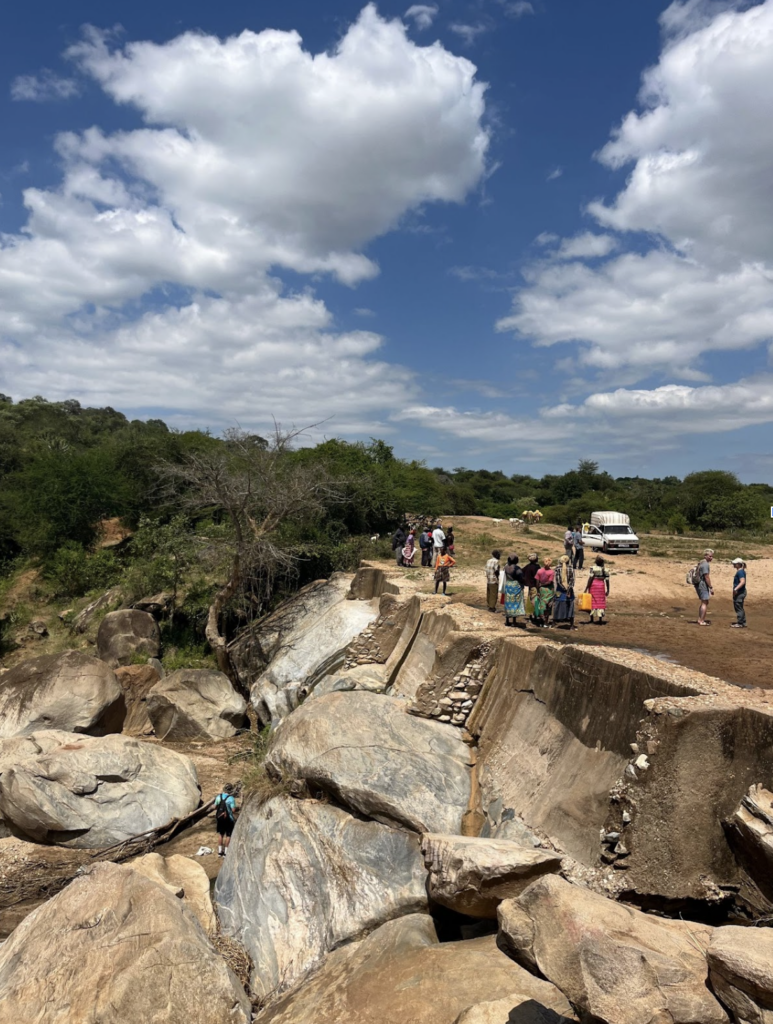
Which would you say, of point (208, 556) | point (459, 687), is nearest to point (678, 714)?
point (459, 687)

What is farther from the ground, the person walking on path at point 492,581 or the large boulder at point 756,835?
the person walking on path at point 492,581

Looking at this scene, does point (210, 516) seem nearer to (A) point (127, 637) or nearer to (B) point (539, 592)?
(A) point (127, 637)

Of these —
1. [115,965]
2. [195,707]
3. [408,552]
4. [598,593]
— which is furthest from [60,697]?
[598,593]

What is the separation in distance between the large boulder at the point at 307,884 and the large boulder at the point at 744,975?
3.68 meters

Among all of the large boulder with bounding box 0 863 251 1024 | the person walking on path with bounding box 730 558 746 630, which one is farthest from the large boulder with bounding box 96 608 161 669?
the person walking on path with bounding box 730 558 746 630

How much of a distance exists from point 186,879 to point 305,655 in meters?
6.73

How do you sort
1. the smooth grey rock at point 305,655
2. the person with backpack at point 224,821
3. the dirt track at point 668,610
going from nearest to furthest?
the person with backpack at point 224,821
the dirt track at point 668,610
the smooth grey rock at point 305,655

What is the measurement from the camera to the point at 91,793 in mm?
9680

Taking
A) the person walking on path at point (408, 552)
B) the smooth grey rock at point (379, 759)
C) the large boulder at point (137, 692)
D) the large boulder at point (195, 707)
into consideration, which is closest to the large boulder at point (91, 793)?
the smooth grey rock at point (379, 759)

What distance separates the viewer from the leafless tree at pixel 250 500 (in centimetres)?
1638

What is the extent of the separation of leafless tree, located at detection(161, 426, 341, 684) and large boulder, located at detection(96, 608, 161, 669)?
6.61 ft

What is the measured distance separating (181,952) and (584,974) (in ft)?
12.1

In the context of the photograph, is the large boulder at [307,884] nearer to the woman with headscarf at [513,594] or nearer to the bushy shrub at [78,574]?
the woman with headscarf at [513,594]

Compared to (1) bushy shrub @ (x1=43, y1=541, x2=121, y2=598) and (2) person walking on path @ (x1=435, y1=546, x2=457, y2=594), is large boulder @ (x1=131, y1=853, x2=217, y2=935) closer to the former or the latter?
(2) person walking on path @ (x1=435, y1=546, x2=457, y2=594)
